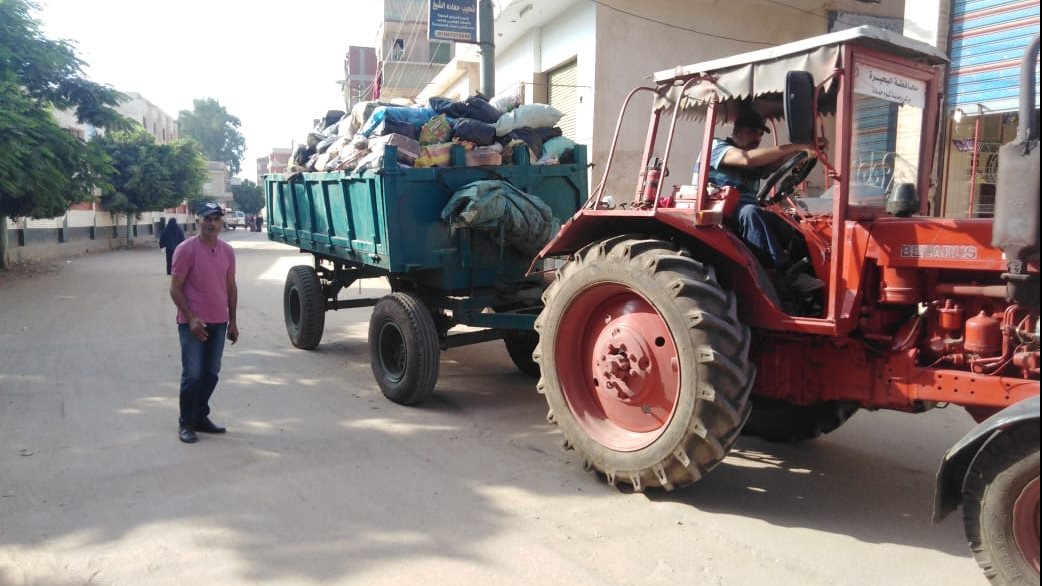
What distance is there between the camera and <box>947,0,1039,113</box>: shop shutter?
9.09 meters

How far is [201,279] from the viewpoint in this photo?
5.39 meters

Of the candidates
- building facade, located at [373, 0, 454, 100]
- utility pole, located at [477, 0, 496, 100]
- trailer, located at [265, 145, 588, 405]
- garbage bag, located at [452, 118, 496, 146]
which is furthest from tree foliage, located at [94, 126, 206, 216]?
garbage bag, located at [452, 118, 496, 146]

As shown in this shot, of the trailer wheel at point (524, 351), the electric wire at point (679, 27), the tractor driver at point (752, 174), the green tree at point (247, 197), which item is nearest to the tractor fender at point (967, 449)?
the tractor driver at point (752, 174)

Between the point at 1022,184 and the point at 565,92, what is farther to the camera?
the point at 565,92

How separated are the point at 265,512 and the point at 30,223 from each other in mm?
22896

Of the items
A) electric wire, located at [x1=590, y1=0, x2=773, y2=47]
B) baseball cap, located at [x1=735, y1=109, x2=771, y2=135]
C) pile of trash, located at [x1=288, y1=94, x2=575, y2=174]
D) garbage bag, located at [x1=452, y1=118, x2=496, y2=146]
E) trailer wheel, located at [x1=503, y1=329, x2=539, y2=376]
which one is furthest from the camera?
electric wire, located at [x1=590, y1=0, x2=773, y2=47]

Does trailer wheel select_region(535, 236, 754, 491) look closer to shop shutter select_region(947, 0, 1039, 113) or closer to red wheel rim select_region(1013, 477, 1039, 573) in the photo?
red wheel rim select_region(1013, 477, 1039, 573)

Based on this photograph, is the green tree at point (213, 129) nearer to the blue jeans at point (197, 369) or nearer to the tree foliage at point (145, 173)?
the tree foliage at point (145, 173)

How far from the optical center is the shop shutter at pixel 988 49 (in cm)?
909

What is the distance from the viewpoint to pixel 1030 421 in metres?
2.71

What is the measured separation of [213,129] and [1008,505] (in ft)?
294

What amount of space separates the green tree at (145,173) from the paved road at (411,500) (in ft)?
82.4

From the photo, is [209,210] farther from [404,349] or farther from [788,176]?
[788,176]

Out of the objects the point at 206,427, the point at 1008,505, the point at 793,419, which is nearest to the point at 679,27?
the point at 793,419
